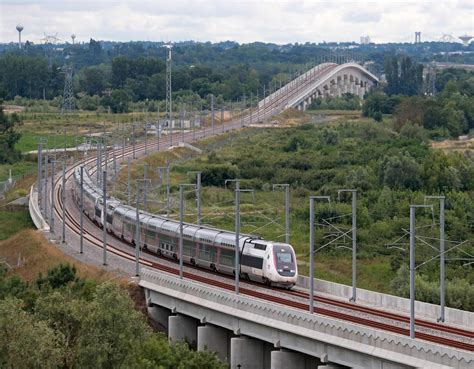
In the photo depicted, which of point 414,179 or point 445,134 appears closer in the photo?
Result: point 414,179

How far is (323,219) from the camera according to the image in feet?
302

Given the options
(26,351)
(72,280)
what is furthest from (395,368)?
(72,280)

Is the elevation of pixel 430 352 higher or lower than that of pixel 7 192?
higher

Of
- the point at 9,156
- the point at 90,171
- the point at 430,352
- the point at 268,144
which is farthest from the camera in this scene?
the point at 268,144

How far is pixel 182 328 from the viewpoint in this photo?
70.1m

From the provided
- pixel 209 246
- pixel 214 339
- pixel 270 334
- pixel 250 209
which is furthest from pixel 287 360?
pixel 250 209

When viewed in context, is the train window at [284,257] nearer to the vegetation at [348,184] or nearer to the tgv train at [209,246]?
the tgv train at [209,246]

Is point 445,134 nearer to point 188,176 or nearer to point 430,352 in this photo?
point 188,176

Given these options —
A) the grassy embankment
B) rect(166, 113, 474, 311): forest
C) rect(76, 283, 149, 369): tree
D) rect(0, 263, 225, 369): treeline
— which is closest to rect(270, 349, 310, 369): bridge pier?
rect(0, 263, 225, 369): treeline

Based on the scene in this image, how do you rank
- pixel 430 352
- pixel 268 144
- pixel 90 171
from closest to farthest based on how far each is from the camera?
pixel 430 352
pixel 90 171
pixel 268 144

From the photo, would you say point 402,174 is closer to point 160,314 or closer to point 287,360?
point 160,314

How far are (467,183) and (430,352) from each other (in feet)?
236

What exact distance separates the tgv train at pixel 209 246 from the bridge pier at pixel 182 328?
3820mm

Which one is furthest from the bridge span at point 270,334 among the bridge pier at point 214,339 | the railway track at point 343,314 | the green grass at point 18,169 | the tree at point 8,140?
the tree at point 8,140
